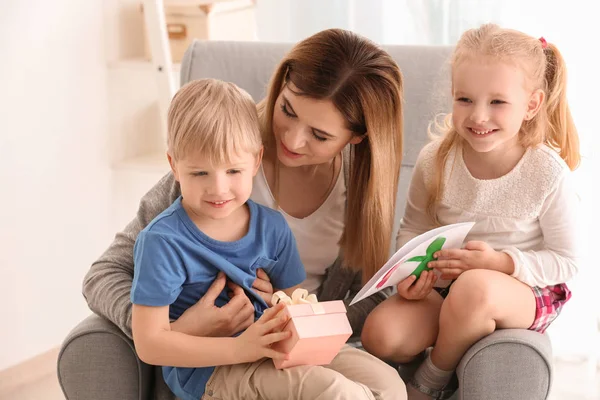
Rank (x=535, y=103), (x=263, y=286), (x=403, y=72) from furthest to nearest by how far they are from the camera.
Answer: (x=403, y=72), (x=535, y=103), (x=263, y=286)

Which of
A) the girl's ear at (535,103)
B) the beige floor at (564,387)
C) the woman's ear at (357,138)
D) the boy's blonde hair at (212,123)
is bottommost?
the beige floor at (564,387)

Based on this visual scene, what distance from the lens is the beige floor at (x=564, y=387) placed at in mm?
2604

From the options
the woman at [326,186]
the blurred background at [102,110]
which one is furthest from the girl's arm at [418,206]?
the blurred background at [102,110]

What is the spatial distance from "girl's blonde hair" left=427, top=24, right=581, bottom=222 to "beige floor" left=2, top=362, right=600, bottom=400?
46.8 inches

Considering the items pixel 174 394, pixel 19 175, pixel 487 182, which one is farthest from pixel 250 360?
pixel 19 175

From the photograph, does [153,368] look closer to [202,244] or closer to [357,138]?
[202,244]

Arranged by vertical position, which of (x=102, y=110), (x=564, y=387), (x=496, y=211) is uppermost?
(x=496, y=211)

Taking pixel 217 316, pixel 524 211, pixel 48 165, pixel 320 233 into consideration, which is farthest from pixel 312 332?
pixel 48 165

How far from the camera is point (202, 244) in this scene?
1.49m

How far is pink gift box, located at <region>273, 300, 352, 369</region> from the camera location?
4.34ft

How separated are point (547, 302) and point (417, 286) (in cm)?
26

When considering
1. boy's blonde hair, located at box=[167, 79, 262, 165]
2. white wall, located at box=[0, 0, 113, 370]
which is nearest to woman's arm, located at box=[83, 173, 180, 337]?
boy's blonde hair, located at box=[167, 79, 262, 165]

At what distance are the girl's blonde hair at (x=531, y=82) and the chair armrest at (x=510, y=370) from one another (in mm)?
386

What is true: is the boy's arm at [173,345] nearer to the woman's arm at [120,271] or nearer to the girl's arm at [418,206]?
the woman's arm at [120,271]
